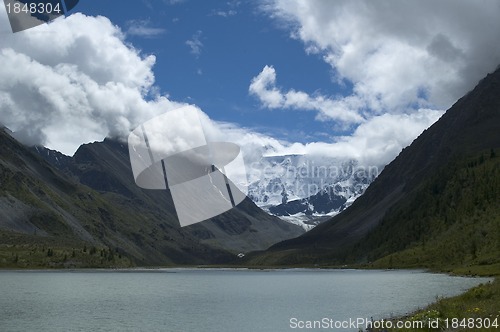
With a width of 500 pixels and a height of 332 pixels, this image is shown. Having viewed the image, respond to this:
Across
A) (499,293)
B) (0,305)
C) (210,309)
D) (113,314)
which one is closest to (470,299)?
(499,293)

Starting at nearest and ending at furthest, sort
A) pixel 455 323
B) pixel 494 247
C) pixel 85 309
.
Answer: pixel 455 323, pixel 85 309, pixel 494 247

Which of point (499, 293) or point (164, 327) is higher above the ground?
point (499, 293)

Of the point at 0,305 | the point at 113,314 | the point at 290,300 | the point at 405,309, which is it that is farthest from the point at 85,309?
the point at 405,309

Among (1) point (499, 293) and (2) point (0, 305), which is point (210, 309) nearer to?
(2) point (0, 305)

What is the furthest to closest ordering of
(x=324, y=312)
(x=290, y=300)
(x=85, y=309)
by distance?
(x=290, y=300), (x=85, y=309), (x=324, y=312)

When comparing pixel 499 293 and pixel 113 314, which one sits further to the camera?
pixel 113 314

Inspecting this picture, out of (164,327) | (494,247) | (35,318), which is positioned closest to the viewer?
(164,327)

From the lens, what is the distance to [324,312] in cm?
7356

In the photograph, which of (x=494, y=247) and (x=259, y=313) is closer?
(x=259, y=313)

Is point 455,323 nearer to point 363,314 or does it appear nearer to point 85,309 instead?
point 363,314

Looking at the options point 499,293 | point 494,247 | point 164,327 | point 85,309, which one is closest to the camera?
point 499,293

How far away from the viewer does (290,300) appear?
96.9 meters

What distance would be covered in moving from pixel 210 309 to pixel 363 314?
24902 mm

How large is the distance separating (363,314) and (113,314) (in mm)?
34204
